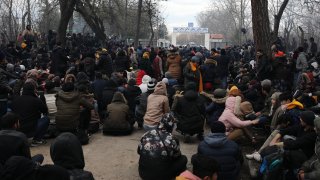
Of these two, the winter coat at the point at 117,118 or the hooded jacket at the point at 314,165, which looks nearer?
the hooded jacket at the point at 314,165

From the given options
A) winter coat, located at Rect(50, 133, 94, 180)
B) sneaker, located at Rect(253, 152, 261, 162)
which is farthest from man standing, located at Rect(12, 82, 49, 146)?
sneaker, located at Rect(253, 152, 261, 162)

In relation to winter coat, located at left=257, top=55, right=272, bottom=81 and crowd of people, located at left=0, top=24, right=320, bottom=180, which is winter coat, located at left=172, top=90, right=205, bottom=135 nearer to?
crowd of people, located at left=0, top=24, right=320, bottom=180

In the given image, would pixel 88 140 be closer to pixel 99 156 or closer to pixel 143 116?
pixel 99 156

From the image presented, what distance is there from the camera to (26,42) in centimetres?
1859

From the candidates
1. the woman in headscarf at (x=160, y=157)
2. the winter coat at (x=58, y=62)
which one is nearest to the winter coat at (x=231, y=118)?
the woman in headscarf at (x=160, y=157)

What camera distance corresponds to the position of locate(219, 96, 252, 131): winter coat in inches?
296

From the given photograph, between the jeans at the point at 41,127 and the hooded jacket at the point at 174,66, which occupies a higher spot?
the hooded jacket at the point at 174,66

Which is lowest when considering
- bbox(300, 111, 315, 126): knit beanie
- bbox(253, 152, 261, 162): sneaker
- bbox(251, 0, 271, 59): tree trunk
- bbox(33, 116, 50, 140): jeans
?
bbox(253, 152, 261, 162): sneaker

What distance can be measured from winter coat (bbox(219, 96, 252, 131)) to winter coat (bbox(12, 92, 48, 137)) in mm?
3575

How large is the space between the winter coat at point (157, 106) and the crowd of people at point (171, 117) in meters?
0.02

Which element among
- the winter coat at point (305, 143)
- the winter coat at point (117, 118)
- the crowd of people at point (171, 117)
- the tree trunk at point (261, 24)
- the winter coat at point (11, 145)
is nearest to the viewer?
the crowd of people at point (171, 117)

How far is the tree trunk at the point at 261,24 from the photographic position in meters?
12.8

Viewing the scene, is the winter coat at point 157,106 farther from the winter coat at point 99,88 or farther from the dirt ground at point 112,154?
the winter coat at point 99,88

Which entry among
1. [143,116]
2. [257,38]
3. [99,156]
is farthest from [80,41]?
[99,156]
